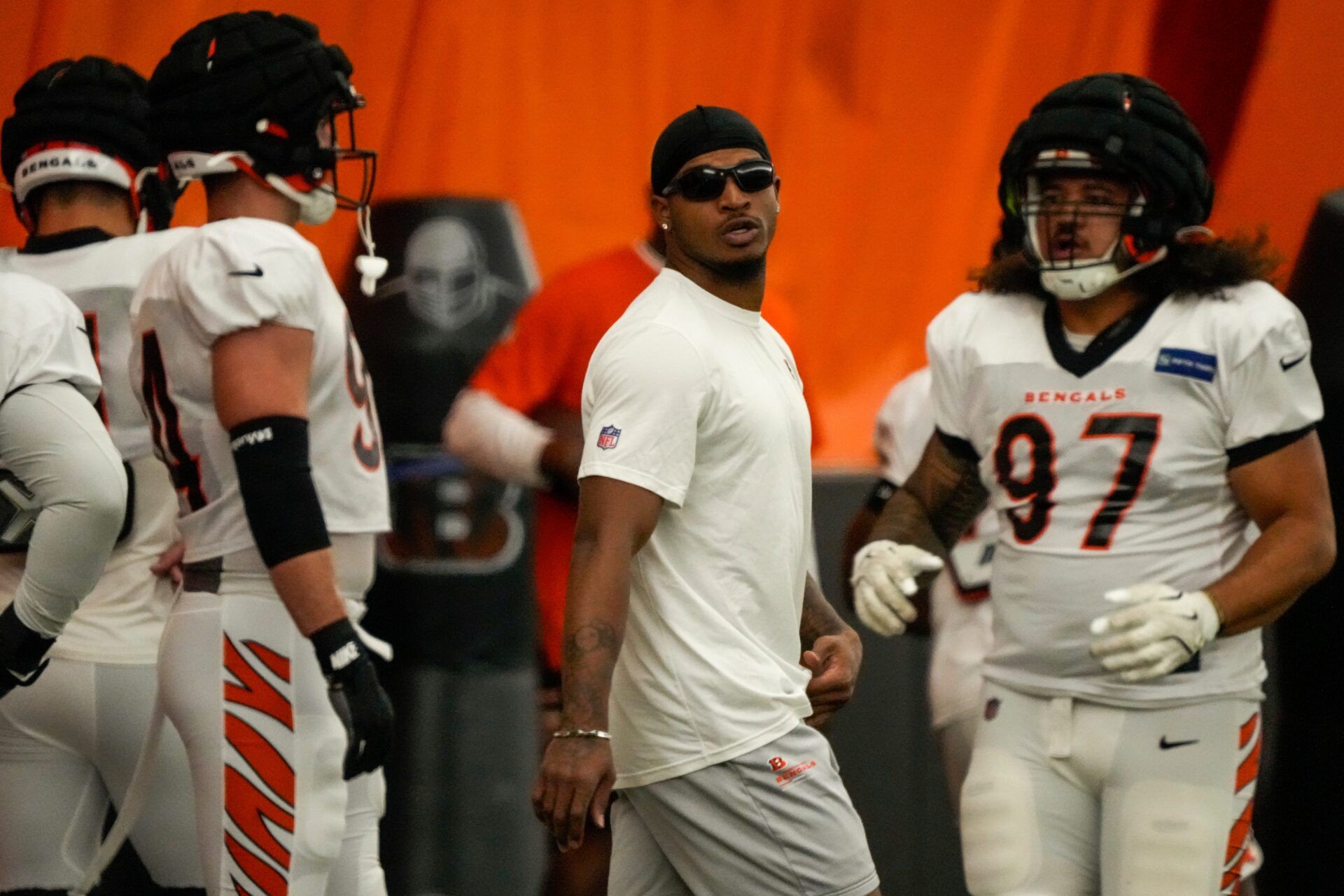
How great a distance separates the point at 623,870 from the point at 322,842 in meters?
0.48

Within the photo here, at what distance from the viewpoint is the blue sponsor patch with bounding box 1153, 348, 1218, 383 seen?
2.86 m

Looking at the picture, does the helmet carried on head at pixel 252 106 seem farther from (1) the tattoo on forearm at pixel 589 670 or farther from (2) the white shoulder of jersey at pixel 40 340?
(1) the tattoo on forearm at pixel 589 670

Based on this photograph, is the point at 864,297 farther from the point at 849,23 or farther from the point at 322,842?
the point at 322,842

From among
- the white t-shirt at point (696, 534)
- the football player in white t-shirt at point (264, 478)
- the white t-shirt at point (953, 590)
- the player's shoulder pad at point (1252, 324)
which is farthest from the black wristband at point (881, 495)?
the white t-shirt at point (696, 534)

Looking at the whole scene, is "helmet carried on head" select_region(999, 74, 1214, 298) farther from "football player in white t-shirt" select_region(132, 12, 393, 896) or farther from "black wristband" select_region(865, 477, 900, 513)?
"football player in white t-shirt" select_region(132, 12, 393, 896)

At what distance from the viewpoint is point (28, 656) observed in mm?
2689

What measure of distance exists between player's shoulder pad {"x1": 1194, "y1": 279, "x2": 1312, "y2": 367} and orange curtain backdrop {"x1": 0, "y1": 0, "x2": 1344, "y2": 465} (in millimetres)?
2292

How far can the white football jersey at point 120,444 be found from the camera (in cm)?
304

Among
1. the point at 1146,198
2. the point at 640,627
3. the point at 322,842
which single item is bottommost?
the point at 322,842

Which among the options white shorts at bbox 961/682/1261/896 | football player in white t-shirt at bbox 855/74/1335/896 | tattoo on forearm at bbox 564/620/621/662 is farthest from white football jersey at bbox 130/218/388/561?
white shorts at bbox 961/682/1261/896

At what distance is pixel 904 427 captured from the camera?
387cm

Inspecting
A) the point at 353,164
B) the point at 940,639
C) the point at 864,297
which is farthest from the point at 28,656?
the point at 864,297

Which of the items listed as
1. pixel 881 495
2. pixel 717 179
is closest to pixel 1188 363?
pixel 717 179

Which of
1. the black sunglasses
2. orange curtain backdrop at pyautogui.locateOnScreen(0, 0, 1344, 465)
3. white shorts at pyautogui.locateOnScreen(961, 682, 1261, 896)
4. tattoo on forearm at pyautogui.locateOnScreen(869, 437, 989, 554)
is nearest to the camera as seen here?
the black sunglasses
